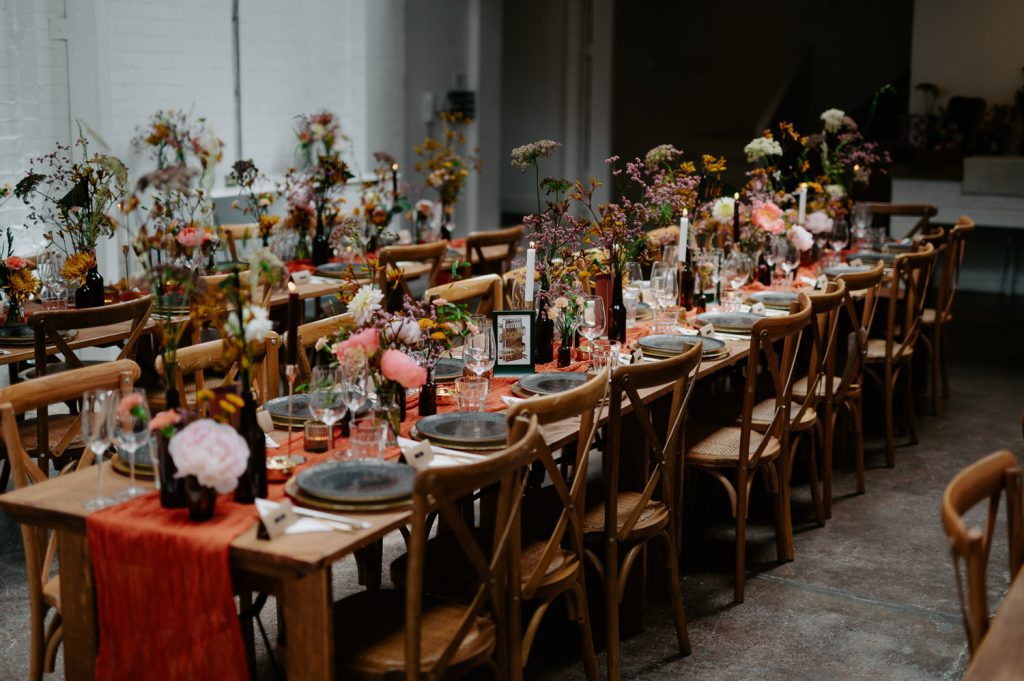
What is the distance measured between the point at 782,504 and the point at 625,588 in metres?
0.87

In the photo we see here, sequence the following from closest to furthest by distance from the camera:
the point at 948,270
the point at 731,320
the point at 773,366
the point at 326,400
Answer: the point at 326,400
the point at 773,366
the point at 731,320
the point at 948,270

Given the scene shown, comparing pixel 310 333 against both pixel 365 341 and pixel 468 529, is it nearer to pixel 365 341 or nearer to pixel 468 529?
pixel 365 341

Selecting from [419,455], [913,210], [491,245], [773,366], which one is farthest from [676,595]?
[913,210]

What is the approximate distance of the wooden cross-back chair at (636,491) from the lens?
9.98 feet

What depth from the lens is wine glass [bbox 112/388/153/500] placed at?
2.51 m

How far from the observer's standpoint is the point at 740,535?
154 inches

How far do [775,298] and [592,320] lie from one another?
1.53 m

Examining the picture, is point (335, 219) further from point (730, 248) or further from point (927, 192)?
point (927, 192)

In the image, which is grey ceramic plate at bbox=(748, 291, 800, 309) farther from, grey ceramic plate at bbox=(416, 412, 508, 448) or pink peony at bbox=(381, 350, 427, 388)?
pink peony at bbox=(381, 350, 427, 388)

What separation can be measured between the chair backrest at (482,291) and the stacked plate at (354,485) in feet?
5.52

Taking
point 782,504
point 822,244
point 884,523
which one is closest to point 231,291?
point 782,504

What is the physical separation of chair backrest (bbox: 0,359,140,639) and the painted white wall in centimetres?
874

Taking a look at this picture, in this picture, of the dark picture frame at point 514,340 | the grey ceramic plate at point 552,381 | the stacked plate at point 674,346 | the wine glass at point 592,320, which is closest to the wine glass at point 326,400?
the grey ceramic plate at point 552,381

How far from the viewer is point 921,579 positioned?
411cm
